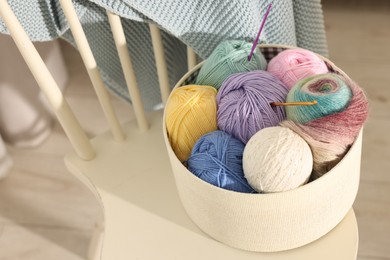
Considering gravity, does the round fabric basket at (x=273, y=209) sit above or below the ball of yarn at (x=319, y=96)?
below

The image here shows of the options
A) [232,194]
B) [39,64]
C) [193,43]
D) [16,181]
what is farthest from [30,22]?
[16,181]

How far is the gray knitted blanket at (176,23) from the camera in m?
0.69

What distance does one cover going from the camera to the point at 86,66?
2.40ft

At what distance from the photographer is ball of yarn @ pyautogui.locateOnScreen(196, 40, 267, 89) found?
67 centimetres

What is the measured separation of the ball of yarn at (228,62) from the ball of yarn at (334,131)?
117 mm

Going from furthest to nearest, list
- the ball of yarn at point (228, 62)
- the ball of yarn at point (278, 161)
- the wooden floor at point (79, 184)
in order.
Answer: the wooden floor at point (79, 184)
the ball of yarn at point (228, 62)
the ball of yarn at point (278, 161)

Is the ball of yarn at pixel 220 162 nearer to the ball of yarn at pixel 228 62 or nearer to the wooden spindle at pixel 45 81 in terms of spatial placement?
the ball of yarn at pixel 228 62

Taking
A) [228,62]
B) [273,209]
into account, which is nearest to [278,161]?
[273,209]

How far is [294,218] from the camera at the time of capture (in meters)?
0.60

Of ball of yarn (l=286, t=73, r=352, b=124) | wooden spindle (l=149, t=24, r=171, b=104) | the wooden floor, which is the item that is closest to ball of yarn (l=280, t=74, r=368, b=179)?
ball of yarn (l=286, t=73, r=352, b=124)

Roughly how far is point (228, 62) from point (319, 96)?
0.45 feet

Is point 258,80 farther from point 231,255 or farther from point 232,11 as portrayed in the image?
point 231,255

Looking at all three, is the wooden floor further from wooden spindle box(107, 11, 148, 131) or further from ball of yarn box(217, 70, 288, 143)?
ball of yarn box(217, 70, 288, 143)

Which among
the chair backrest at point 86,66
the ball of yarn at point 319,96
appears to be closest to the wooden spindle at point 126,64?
the chair backrest at point 86,66
